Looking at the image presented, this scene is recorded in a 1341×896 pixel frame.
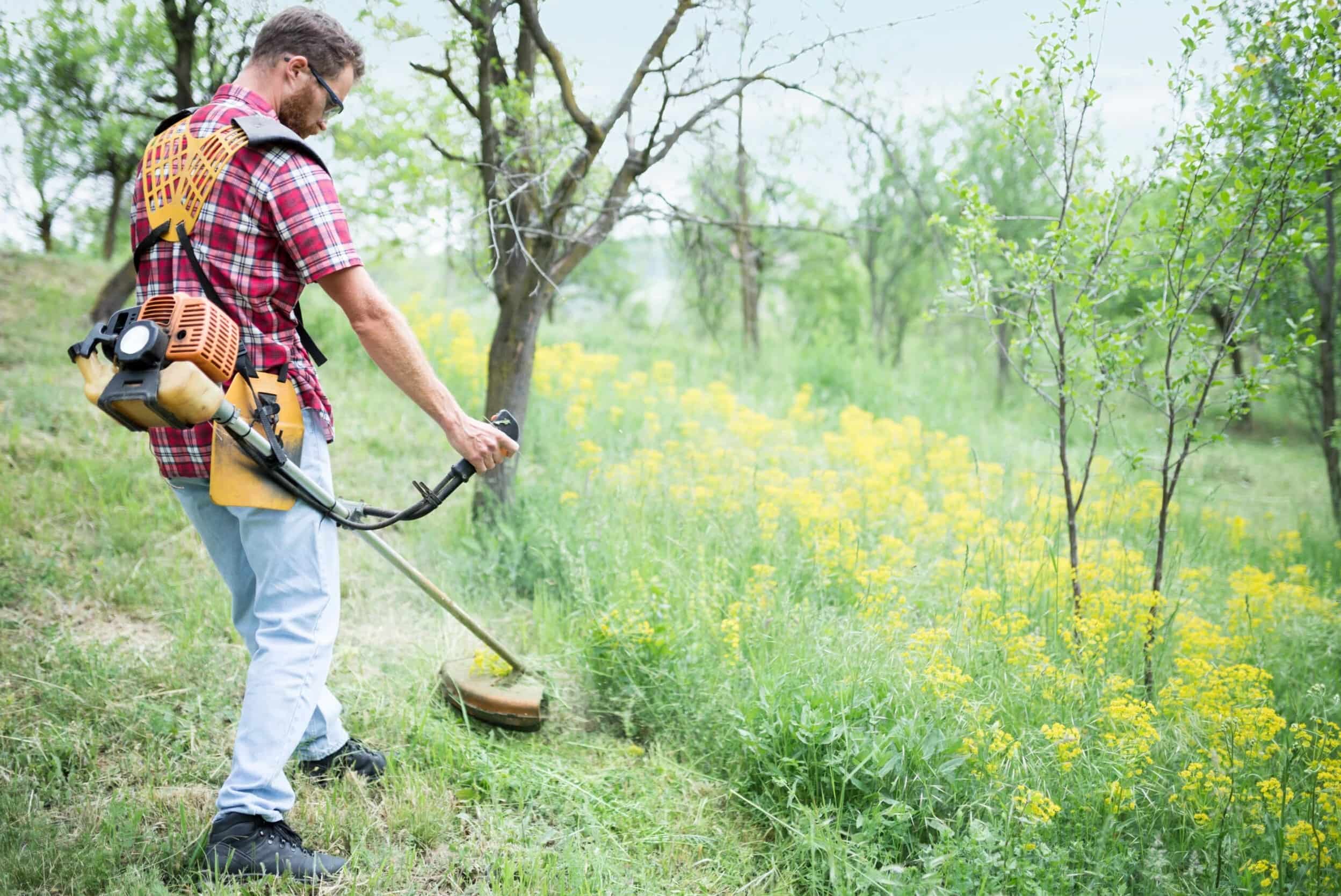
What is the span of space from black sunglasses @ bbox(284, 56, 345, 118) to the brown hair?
0.03 ft

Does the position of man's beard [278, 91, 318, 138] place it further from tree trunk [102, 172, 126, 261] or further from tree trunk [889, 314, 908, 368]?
tree trunk [889, 314, 908, 368]

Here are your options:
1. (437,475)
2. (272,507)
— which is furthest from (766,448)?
(272,507)

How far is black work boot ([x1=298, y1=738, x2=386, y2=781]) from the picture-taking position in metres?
2.58

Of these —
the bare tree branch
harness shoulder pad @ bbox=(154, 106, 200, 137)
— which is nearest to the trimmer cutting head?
harness shoulder pad @ bbox=(154, 106, 200, 137)

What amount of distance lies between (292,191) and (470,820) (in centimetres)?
173

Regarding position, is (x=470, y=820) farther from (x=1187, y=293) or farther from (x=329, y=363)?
(x=329, y=363)

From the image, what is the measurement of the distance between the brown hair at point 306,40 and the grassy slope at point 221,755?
1995 mm

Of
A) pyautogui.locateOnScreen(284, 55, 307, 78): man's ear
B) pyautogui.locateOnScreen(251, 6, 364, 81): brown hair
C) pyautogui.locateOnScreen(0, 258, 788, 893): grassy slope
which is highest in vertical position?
pyautogui.locateOnScreen(251, 6, 364, 81): brown hair

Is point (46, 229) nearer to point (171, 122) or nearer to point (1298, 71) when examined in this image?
point (171, 122)

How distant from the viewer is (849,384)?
33.4 feet

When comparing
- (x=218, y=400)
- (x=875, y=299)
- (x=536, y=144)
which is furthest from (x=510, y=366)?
(x=875, y=299)

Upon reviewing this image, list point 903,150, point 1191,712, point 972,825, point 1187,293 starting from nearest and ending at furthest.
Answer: point 972,825
point 1191,712
point 1187,293
point 903,150

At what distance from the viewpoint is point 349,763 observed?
2.63 meters

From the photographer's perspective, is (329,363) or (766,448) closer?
(766,448)
